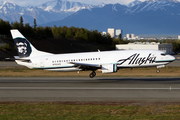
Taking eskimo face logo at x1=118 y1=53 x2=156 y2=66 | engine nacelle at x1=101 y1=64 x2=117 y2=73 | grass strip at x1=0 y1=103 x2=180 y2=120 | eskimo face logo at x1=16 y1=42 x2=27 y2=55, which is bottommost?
grass strip at x1=0 y1=103 x2=180 y2=120

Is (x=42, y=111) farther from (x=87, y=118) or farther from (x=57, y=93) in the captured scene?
(x=57, y=93)

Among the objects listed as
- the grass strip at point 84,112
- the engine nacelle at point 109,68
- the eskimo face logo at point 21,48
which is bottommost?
the grass strip at point 84,112

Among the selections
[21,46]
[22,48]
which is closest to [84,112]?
[22,48]

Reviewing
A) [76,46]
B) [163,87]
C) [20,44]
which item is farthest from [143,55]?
[76,46]

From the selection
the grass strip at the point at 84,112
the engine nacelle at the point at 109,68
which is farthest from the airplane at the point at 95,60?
the grass strip at the point at 84,112

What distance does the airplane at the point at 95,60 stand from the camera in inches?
1389

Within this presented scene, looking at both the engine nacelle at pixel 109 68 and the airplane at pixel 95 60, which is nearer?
the engine nacelle at pixel 109 68

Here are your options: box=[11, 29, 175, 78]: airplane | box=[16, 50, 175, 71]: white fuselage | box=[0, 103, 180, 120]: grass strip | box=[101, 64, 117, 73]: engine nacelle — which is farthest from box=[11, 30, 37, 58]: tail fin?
box=[0, 103, 180, 120]: grass strip

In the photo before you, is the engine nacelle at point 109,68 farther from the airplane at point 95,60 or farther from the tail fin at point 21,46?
the tail fin at point 21,46

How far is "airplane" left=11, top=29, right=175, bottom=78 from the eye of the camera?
3528cm

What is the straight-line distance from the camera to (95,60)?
36.2 m

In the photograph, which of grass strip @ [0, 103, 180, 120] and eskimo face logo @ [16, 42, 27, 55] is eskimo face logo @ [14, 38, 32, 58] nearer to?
eskimo face logo @ [16, 42, 27, 55]

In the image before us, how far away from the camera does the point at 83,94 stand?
2605 centimetres

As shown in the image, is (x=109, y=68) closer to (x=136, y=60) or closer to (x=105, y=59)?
(x=105, y=59)
